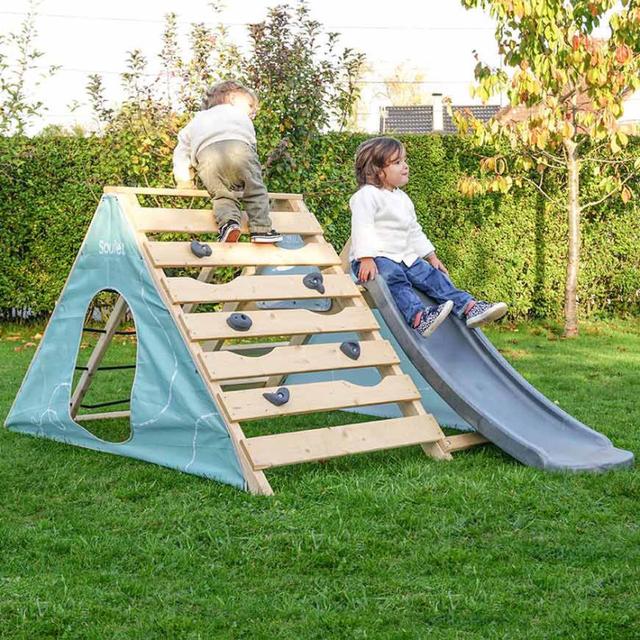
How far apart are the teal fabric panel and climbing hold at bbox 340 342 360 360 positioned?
0.84 meters

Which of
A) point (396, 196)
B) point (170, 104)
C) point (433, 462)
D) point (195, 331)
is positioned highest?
point (170, 104)

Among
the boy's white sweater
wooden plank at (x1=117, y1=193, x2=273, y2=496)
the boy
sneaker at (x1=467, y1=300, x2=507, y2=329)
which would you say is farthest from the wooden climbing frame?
sneaker at (x1=467, y1=300, x2=507, y2=329)

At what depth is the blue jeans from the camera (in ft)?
18.1

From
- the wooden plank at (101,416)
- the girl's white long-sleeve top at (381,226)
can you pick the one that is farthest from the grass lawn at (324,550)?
the girl's white long-sleeve top at (381,226)

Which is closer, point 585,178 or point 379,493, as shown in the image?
point 379,493

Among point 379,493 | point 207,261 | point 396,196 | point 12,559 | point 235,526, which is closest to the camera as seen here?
point 12,559

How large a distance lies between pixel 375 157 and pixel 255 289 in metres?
1.17

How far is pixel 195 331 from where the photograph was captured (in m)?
4.83

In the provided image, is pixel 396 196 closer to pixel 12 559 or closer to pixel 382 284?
pixel 382 284

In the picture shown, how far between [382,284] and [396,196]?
637mm

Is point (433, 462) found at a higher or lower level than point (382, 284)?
lower

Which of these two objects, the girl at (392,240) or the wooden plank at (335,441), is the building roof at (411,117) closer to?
the girl at (392,240)

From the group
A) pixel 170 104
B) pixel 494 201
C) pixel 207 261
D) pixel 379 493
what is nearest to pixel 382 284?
pixel 207 261

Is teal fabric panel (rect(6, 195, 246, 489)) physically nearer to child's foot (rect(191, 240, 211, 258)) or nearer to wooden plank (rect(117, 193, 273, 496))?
wooden plank (rect(117, 193, 273, 496))
